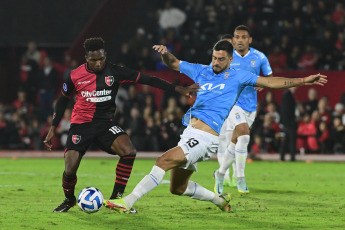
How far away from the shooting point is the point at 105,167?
1806 cm

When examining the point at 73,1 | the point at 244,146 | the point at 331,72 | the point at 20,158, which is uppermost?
the point at 73,1

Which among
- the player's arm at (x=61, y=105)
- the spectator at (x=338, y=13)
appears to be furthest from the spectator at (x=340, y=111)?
the player's arm at (x=61, y=105)

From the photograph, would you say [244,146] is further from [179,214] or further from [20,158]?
[20,158]

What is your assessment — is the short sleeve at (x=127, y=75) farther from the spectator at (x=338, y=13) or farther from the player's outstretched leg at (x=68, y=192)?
the spectator at (x=338, y=13)

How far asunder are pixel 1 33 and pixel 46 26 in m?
1.61

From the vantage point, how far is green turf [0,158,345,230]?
8.46 metres

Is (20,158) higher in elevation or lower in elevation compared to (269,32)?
lower

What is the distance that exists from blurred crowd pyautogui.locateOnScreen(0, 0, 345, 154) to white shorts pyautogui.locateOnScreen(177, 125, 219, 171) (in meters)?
12.3

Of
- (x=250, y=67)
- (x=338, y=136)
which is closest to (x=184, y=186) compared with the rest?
(x=250, y=67)

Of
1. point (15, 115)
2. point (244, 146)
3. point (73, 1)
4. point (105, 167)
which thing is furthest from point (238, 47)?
point (73, 1)

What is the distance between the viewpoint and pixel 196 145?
28.7 ft

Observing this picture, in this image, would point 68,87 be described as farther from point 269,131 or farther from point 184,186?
point 269,131

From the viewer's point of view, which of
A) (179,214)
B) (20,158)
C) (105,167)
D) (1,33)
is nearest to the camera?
(179,214)

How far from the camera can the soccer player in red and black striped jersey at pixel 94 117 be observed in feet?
31.3
